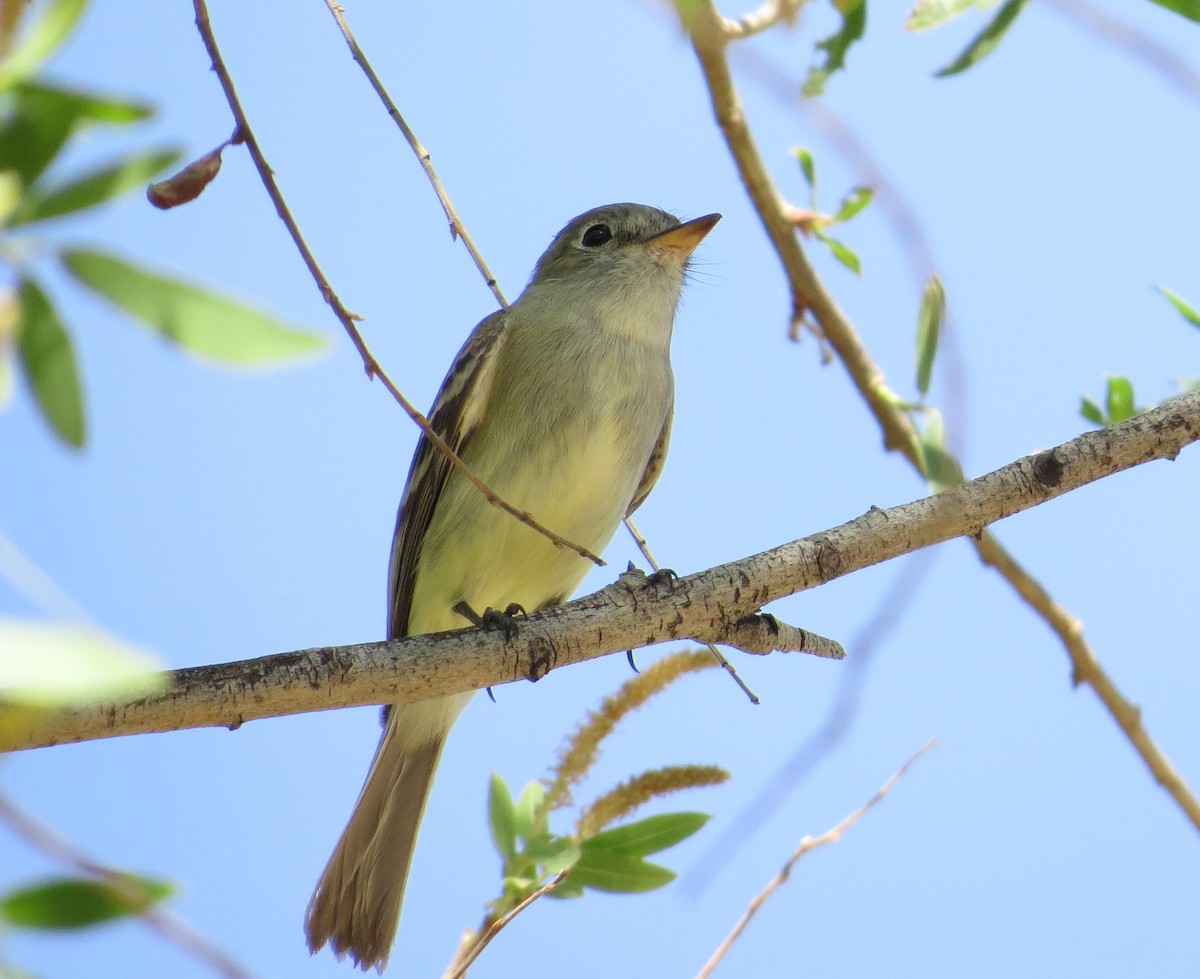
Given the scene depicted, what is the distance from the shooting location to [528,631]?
3.25m

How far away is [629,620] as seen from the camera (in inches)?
131

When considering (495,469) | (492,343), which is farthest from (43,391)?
(492,343)

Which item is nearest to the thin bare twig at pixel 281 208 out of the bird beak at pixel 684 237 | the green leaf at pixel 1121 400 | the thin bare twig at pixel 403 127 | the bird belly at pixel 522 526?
the thin bare twig at pixel 403 127

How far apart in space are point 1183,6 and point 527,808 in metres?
2.30

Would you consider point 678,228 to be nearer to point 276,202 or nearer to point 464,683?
point 464,683

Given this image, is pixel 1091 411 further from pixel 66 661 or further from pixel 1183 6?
pixel 66 661

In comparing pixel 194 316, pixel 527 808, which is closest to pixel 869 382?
pixel 527 808

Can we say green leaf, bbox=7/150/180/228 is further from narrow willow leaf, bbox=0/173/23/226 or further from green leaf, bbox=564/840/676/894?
green leaf, bbox=564/840/676/894

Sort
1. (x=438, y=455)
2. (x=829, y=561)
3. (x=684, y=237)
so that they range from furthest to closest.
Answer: (x=684, y=237) → (x=438, y=455) → (x=829, y=561)

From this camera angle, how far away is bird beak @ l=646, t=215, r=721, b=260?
491 cm

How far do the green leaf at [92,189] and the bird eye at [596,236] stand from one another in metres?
4.22

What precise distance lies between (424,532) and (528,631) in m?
1.29

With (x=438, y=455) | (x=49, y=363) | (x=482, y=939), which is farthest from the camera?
(x=438, y=455)

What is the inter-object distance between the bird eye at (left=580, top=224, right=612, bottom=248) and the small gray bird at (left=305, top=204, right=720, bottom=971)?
39 cm
